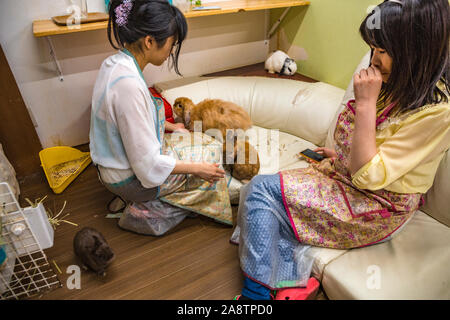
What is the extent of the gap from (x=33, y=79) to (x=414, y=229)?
7.32 feet

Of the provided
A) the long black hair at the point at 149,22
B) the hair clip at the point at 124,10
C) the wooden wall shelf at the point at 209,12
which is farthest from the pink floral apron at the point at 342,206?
the wooden wall shelf at the point at 209,12

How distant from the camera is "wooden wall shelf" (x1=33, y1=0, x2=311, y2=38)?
1.58 metres

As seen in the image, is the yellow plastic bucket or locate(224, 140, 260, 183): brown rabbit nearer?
locate(224, 140, 260, 183): brown rabbit

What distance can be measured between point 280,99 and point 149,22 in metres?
1.10

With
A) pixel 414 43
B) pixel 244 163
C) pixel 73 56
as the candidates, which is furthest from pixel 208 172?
pixel 73 56

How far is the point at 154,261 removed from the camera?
1422 mm

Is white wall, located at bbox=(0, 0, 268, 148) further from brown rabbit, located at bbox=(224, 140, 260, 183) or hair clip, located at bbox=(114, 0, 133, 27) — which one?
brown rabbit, located at bbox=(224, 140, 260, 183)

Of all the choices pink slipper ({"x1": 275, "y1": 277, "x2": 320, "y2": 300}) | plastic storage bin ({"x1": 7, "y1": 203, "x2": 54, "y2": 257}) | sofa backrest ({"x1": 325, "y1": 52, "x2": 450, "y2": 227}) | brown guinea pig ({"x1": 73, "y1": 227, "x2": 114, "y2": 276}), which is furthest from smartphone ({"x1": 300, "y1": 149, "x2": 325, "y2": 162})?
plastic storage bin ({"x1": 7, "y1": 203, "x2": 54, "y2": 257})

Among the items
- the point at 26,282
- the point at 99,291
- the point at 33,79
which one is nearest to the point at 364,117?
the point at 99,291

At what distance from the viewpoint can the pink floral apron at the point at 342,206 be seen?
110 centimetres

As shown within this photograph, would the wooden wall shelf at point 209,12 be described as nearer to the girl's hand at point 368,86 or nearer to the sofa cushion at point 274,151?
the sofa cushion at point 274,151

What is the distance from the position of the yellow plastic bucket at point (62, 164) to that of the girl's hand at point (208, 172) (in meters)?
1.00

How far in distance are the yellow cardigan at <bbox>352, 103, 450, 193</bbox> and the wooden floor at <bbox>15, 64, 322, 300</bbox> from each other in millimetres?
737

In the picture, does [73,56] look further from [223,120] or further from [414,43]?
[414,43]
